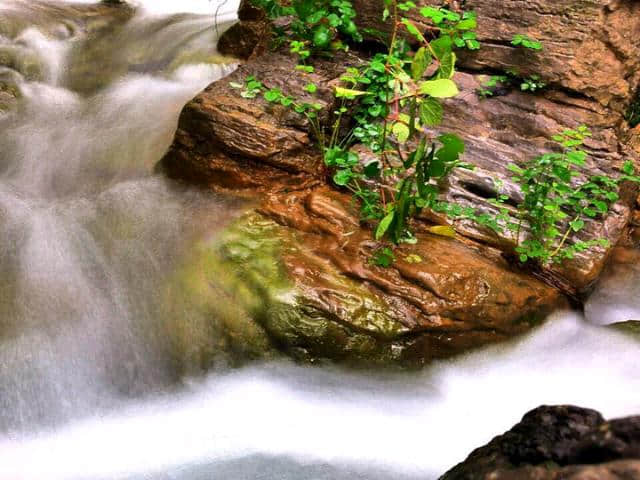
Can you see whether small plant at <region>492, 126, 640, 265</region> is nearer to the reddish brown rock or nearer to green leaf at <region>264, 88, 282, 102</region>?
the reddish brown rock

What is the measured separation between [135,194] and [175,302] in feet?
3.07

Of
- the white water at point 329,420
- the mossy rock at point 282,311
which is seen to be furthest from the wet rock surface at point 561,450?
the mossy rock at point 282,311

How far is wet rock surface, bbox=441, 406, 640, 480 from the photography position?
137 centimetres

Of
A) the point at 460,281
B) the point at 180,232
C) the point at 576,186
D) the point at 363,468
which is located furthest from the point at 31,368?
the point at 576,186

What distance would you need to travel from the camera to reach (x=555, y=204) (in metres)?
3.22

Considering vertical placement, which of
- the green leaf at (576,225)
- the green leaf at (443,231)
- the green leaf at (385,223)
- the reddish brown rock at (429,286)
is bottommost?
→ the reddish brown rock at (429,286)

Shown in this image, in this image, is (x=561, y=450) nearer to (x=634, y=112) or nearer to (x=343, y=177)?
(x=343, y=177)

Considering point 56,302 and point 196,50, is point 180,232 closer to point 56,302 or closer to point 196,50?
point 56,302

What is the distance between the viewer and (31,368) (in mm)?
2676

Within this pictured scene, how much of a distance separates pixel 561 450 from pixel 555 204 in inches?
75.6

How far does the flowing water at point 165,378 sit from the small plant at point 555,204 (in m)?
0.41

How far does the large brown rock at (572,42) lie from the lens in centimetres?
394

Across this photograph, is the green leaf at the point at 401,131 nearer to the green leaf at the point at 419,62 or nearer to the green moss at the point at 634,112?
the green leaf at the point at 419,62

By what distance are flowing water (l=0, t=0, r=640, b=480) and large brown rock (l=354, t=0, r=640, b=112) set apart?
4.62 ft
